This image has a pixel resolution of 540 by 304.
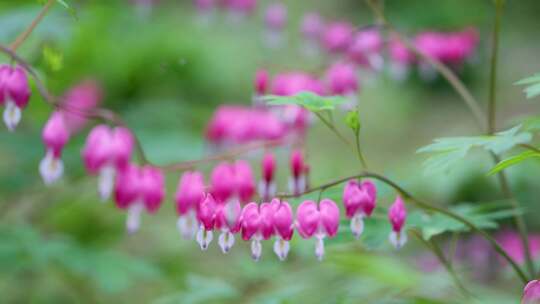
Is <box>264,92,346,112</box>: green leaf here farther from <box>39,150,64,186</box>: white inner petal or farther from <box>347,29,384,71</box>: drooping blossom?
<box>347,29,384,71</box>: drooping blossom

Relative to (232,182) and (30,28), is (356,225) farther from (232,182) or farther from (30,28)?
(30,28)

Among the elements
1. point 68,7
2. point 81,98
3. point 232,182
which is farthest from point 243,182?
point 81,98

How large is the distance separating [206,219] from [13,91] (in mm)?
620

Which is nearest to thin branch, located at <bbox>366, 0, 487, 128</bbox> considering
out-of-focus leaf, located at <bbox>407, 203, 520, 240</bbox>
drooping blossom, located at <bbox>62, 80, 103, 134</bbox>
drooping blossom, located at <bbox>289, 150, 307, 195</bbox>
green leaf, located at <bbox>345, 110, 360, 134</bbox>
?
out-of-focus leaf, located at <bbox>407, 203, 520, 240</bbox>

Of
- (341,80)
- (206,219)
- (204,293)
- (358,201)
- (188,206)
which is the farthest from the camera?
(341,80)

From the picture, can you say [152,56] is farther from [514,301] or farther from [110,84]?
[514,301]

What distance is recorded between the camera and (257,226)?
156 centimetres

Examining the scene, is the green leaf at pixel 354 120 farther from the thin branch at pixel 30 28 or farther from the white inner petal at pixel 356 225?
the thin branch at pixel 30 28

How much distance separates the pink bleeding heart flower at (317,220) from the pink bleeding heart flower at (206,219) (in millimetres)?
184

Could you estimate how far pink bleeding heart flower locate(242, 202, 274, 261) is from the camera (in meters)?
1.56

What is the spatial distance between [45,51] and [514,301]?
1476 millimetres

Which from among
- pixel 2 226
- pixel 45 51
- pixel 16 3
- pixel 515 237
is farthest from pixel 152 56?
pixel 45 51

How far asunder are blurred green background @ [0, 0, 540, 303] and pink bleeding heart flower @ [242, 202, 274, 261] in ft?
1.12

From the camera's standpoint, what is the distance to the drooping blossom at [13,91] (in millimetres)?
1842
